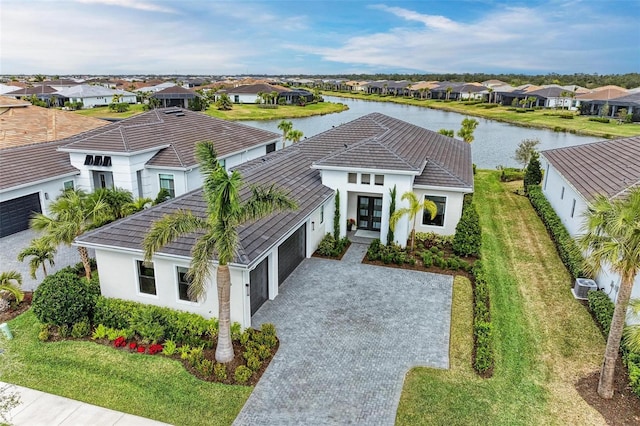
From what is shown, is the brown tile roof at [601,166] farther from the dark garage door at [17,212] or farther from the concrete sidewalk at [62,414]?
the dark garage door at [17,212]

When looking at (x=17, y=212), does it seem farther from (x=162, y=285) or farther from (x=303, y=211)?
(x=303, y=211)

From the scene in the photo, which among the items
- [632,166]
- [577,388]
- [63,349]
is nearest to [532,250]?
[632,166]

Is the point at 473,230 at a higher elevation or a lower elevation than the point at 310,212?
lower

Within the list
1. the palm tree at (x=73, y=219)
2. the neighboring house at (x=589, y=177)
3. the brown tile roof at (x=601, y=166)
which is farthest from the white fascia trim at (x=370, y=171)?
the palm tree at (x=73, y=219)

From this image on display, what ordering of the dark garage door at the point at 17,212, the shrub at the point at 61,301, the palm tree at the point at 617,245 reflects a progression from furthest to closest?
1. the dark garage door at the point at 17,212
2. the shrub at the point at 61,301
3. the palm tree at the point at 617,245

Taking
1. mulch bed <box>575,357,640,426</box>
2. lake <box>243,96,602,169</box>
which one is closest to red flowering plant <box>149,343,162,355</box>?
mulch bed <box>575,357,640,426</box>

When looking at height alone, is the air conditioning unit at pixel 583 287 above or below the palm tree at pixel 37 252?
below

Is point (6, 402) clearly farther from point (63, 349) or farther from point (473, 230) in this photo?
point (473, 230)
